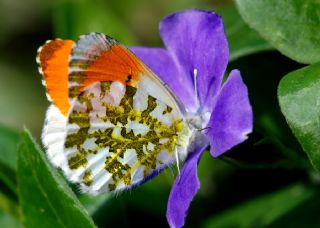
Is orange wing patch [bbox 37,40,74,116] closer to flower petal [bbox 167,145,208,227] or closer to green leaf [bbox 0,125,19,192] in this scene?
flower petal [bbox 167,145,208,227]

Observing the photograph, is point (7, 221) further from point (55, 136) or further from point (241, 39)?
point (241, 39)

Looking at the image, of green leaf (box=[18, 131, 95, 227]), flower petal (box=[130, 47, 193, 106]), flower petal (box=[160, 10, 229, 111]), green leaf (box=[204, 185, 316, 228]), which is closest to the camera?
green leaf (box=[18, 131, 95, 227])

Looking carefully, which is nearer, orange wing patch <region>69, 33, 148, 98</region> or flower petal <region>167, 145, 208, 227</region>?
flower petal <region>167, 145, 208, 227</region>

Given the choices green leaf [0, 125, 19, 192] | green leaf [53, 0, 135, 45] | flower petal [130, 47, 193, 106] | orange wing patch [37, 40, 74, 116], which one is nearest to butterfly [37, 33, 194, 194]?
orange wing patch [37, 40, 74, 116]

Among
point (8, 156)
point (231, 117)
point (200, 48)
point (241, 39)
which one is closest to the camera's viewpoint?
point (231, 117)

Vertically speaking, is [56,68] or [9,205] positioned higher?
[56,68]

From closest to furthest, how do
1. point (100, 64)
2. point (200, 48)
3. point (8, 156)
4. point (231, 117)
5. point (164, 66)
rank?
point (231, 117)
point (100, 64)
point (200, 48)
point (164, 66)
point (8, 156)

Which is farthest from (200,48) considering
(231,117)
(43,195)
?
(43,195)
